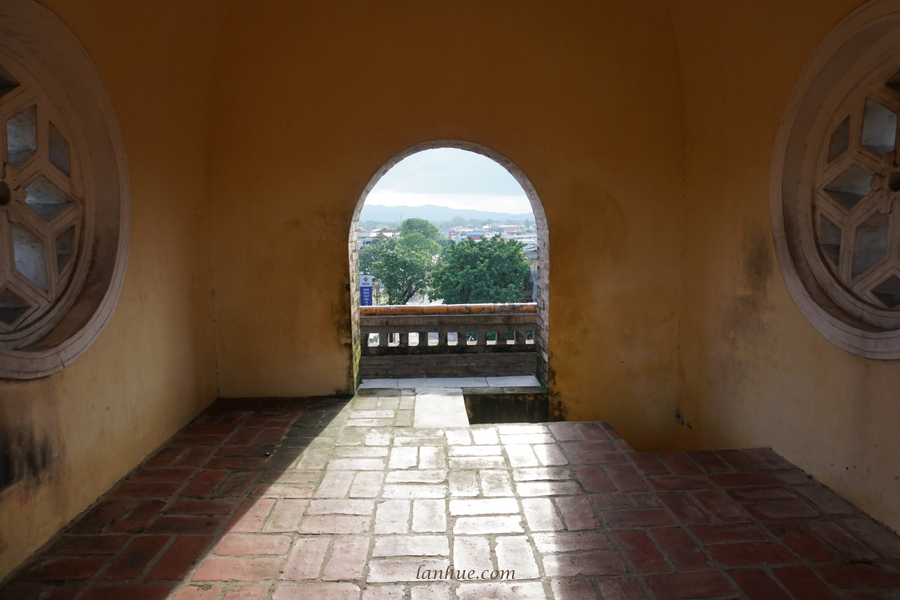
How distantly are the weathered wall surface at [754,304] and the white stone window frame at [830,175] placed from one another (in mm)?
98

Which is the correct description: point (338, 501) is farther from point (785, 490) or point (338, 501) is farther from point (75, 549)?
point (785, 490)

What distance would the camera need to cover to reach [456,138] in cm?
483

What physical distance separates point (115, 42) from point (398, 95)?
214 centimetres

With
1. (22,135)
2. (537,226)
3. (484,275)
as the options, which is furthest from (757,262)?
(484,275)

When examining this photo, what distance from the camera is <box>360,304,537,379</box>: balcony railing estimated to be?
689cm

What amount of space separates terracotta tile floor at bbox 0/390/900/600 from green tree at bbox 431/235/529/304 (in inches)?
902

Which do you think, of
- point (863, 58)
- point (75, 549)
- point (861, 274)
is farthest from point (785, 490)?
point (75, 549)

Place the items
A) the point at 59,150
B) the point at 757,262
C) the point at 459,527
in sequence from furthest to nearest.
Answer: the point at 757,262
the point at 59,150
the point at 459,527

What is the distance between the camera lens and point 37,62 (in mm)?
2877

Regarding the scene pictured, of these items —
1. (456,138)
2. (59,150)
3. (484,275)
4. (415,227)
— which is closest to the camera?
(59,150)

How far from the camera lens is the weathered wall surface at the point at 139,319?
272 cm

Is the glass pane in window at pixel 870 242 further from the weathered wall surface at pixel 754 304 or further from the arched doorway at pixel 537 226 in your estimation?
the arched doorway at pixel 537 226

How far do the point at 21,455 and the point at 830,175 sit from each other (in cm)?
458

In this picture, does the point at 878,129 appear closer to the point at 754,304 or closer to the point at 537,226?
the point at 754,304
